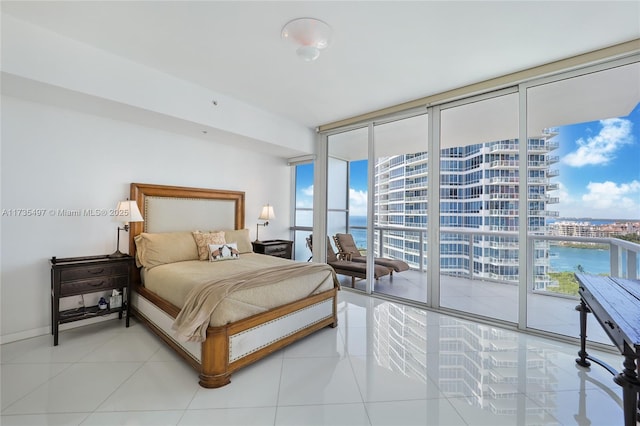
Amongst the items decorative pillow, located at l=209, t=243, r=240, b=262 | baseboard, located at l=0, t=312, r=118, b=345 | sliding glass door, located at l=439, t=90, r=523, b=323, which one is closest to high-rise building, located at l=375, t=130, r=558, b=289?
sliding glass door, located at l=439, t=90, r=523, b=323

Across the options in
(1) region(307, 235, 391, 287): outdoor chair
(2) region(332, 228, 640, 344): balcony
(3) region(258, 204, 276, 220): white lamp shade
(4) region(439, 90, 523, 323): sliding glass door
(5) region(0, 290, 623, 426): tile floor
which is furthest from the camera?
(3) region(258, 204, 276, 220): white lamp shade

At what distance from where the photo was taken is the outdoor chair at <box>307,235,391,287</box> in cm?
449

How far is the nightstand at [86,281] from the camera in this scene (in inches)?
104

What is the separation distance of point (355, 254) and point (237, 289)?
9.75 feet

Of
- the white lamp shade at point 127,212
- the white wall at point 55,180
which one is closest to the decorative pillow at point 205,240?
the white lamp shade at point 127,212

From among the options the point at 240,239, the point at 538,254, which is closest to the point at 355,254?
the point at 240,239

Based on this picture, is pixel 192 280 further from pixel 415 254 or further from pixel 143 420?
pixel 415 254

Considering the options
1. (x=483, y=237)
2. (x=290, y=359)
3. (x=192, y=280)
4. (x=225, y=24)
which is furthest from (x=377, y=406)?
(x=483, y=237)

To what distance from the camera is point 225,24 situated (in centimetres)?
230

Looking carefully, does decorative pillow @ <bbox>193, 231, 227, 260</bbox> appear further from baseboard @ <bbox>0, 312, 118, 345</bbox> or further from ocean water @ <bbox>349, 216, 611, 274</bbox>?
ocean water @ <bbox>349, 216, 611, 274</bbox>

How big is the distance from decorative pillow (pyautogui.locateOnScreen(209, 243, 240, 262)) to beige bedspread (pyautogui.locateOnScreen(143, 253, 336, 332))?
11cm

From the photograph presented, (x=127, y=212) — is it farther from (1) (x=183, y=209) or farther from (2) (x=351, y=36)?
(2) (x=351, y=36)

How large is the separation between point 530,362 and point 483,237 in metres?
2.68

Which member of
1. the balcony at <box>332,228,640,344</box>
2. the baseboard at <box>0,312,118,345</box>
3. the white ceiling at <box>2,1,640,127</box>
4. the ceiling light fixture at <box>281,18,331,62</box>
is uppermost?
the white ceiling at <box>2,1,640,127</box>
